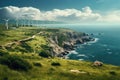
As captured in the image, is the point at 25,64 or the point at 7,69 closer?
the point at 7,69

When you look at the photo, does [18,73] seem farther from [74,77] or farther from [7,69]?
[74,77]

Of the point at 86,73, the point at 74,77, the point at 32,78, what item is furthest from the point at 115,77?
the point at 32,78

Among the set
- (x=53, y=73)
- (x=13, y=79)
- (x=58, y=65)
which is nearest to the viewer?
(x=13, y=79)

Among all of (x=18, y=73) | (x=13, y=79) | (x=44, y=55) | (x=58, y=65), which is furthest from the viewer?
(x=44, y=55)

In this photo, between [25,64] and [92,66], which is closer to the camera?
[25,64]

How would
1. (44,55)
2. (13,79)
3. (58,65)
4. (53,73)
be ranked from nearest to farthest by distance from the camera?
1. (13,79)
2. (53,73)
3. (58,65)
4. (44,55)

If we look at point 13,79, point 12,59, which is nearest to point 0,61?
point 12,59

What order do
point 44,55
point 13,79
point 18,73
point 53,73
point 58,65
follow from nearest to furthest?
point 13,79 < point 18,73 < point 53,73 < point 58,65 < point 44,55

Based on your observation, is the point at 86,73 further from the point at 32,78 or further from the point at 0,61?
the point at 0,61
